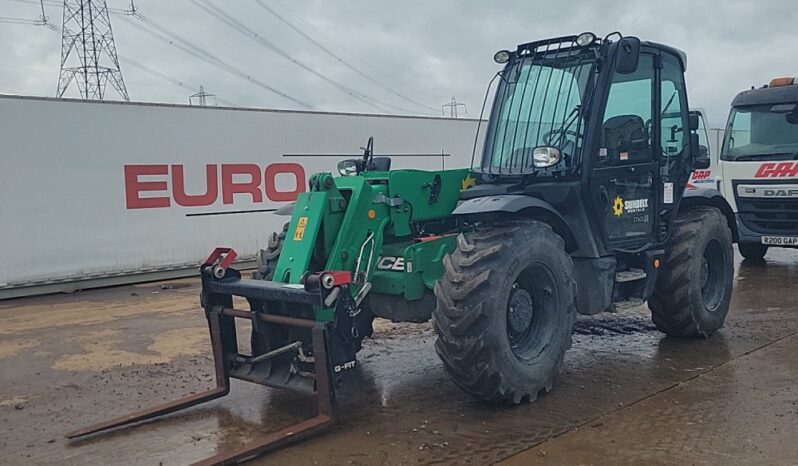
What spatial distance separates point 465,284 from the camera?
178 inches

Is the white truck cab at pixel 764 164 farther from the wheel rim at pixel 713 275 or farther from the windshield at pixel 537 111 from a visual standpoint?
the windshield at pixel 537 111

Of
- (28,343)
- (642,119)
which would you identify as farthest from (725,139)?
(28,343)

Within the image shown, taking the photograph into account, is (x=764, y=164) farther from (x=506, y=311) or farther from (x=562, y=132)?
(x=506, y=311)

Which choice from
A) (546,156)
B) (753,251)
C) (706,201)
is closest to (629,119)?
(546,156)

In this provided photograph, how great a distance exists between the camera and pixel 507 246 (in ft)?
15.4

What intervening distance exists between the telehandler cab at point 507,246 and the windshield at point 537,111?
0.01m

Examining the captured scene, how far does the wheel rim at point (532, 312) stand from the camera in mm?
4969

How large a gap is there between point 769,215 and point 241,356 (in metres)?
8.15

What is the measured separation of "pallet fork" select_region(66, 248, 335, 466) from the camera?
13.9ft

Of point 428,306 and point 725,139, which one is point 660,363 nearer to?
point 428,306

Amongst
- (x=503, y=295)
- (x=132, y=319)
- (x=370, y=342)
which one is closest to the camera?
(x=503, y=295)

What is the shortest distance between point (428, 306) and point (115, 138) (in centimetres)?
702

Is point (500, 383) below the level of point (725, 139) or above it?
below

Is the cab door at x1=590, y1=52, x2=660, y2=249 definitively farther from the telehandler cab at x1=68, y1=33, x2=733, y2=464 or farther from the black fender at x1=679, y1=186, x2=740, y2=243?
the black fender at x1=679, y1=186, x2=740, y2=243
